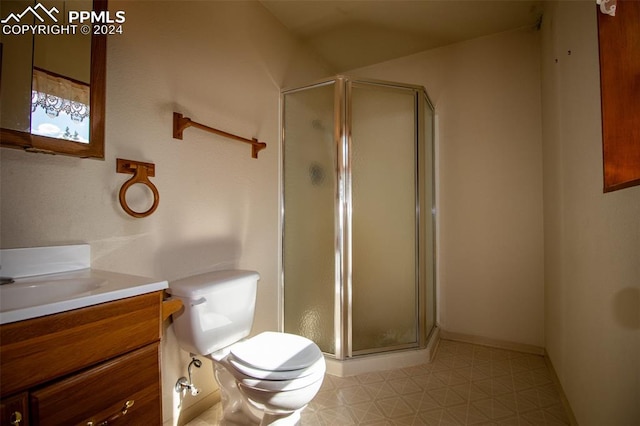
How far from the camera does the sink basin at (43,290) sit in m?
0.65

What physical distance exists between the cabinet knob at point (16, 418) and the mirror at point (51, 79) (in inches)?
30.8

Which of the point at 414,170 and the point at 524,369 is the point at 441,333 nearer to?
the point at 524,369

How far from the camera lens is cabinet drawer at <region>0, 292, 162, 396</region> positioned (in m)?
0.58

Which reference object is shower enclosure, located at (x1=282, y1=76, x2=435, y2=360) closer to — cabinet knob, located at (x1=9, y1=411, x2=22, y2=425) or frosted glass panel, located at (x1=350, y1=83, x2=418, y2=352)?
frosted glass panel, located at (x1=350, y1=83, x2=418, y2=352)

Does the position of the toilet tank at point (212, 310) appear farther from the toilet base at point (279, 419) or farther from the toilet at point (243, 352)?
the toilet base at point (279, 419)

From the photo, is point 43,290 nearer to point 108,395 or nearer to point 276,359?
point 108,395

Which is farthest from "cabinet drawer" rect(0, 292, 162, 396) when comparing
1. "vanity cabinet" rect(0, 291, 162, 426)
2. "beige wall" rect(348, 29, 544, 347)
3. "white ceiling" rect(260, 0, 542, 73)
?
"beige wall" rect(348, 29, 544, 347)

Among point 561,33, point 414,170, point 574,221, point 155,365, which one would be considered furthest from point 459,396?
point 561,33

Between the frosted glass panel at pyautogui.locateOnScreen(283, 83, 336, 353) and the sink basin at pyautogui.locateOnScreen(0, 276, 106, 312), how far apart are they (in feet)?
4.33

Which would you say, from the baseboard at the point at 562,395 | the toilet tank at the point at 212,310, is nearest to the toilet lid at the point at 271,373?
the toilet tank at the point at 212,310

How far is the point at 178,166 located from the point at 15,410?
1.07m

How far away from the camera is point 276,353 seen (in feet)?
4.15

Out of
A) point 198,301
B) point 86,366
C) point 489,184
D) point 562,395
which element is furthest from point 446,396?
point 86,366

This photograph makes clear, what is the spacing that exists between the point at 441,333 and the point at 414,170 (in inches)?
56.5
